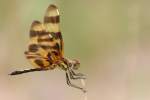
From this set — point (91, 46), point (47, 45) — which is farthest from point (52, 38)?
point (91, 46)

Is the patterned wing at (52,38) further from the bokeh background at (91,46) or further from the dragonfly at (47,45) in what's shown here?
the bokeh background at (91,46)

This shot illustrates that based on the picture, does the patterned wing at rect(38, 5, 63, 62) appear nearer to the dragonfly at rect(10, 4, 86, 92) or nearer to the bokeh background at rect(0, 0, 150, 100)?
the dragonfly at rect(10, 4, 86, 92)

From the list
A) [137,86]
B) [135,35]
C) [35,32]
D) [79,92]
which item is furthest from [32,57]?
[135,35]

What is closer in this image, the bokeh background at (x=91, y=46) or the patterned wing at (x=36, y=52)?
the patterned wing at (x=36, y=52)

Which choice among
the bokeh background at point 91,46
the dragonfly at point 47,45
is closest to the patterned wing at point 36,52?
the dragonfly at point 47,45

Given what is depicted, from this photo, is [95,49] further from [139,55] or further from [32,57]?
[32,57]

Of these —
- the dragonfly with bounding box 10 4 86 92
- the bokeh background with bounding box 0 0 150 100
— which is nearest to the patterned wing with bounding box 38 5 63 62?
the dragonfly with bounding box 10 4 86 92
